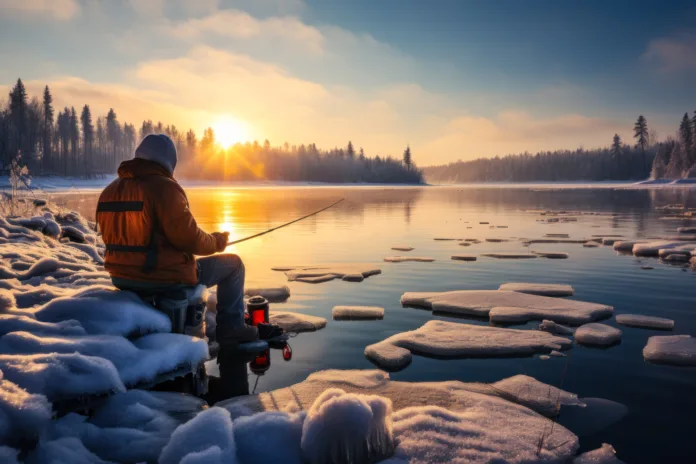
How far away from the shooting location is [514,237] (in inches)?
530

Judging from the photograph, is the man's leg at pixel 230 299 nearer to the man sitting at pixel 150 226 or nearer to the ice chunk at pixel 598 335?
the man sitting at pixel 150 226

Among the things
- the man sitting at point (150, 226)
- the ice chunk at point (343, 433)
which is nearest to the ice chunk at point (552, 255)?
the man sitting at point (150, 226)

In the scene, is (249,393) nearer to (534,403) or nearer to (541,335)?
(534,403)

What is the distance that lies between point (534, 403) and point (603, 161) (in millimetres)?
158478

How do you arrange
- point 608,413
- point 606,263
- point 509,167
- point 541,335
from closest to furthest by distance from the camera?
point 608,413
point 541,335
point 606,263
point 509,167

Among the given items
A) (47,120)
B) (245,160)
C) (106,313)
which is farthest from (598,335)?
(245,160)

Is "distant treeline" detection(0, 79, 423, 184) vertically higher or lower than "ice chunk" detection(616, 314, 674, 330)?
higher

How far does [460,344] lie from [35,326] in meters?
3.63

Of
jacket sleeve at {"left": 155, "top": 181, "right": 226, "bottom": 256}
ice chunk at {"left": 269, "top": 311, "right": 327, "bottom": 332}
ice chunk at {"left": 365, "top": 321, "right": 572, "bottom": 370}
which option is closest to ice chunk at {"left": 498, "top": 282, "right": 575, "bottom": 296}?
ice chunk at {"left": 365, "top": 321, "right": 572, "bottom": 370}

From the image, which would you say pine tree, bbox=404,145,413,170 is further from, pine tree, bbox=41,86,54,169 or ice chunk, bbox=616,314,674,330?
ice chunk, bbox=616,314,674,330

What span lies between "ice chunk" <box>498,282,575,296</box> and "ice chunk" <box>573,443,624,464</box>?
4.25 m

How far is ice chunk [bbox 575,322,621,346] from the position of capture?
185 inches

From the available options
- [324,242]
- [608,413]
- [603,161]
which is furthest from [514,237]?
[603,161]

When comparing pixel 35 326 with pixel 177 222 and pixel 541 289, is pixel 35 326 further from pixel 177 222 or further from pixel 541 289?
pixel 541 289
